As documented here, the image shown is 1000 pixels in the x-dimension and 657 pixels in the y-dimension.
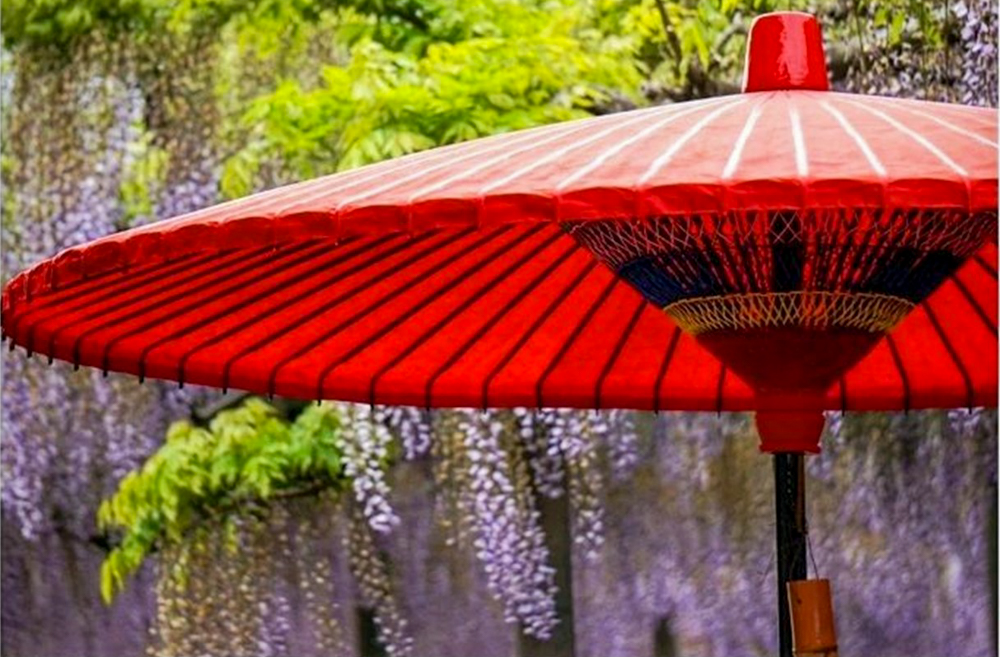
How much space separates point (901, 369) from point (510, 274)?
19.3 inches

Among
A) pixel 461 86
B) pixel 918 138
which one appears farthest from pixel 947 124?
pixel 461 86

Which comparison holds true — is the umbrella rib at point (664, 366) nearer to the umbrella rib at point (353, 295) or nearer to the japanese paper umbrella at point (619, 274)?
the japanese paper umbrella at point (619, 274)

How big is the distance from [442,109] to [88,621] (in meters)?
1.40

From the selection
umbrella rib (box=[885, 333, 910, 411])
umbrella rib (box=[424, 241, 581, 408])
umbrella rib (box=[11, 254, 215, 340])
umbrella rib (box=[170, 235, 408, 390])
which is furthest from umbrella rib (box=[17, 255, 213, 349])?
umbrella rib (box=[885, 333, 910, 411])

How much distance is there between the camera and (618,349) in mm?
2330

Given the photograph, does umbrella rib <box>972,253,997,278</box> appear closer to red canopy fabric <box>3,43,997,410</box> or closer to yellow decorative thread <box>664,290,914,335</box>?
red canopy fabric <box>3,43,997,410</box>

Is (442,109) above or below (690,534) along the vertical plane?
above

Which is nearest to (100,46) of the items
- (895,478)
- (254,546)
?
(254,546)

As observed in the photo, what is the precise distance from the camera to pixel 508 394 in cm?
226

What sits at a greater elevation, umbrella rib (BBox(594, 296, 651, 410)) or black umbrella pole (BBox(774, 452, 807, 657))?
umbrella rib (BBox(594, 296, 651, 410))

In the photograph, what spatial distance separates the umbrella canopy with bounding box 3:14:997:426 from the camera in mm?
1320

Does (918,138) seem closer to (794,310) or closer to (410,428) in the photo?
(794,310)

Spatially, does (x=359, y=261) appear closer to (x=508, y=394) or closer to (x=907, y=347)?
(x=508, y=394)

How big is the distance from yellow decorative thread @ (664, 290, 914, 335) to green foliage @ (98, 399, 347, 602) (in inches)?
95.5
